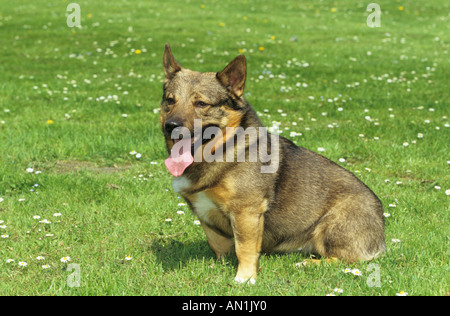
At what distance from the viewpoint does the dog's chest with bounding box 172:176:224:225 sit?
4.70m

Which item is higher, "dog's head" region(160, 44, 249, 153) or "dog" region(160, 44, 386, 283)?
"dog's head" region(160, 44, 249, 153)

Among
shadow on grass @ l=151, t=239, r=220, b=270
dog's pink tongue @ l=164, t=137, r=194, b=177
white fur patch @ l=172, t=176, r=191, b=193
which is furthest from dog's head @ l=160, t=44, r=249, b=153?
shadow on grass @ l=151, t=239, r=220, b=270

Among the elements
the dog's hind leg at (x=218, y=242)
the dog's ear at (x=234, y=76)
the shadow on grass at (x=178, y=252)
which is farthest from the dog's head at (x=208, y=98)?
the shadow on grass at (x=178, y=252)

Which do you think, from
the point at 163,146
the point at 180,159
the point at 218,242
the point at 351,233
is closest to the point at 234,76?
the point at 180,159

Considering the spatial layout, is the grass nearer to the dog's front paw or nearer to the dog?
the dog's front paw

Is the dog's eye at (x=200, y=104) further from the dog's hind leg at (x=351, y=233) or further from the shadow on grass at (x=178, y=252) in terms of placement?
the dog's hind leg at (x=351, y=233)

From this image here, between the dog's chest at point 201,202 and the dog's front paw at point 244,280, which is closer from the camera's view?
the dog's front paw at point 244,280

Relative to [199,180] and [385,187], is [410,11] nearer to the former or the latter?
[385,187]

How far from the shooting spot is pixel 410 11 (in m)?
26.8

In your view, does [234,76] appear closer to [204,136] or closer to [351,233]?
[204,136]

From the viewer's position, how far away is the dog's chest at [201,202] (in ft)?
15.4

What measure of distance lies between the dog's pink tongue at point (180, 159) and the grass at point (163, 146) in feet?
2.94
